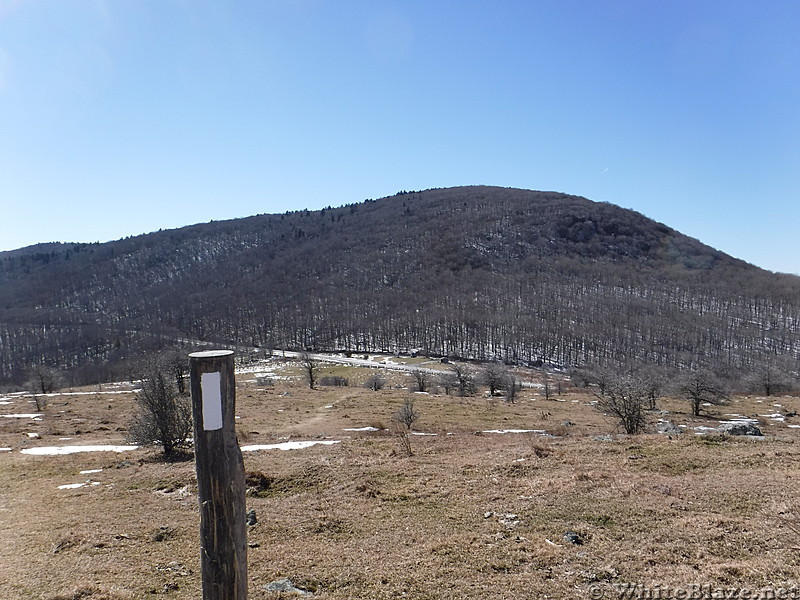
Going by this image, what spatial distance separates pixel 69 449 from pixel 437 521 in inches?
792

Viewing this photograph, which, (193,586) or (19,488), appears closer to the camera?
(193,586)

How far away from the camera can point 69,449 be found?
20.7 m

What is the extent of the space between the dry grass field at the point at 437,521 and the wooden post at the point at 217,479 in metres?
3.71

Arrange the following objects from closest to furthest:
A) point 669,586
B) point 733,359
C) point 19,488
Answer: point 669,586, point 19,488, point 733,359

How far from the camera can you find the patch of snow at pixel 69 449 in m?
19.9

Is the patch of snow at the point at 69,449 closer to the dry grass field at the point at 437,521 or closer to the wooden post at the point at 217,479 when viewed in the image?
the dry grass field at the point at 437,521

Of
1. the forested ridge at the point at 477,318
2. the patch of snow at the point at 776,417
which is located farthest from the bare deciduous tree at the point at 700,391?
the forested ridge at the point at 477,318

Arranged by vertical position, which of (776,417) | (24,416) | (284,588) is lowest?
(776,417)

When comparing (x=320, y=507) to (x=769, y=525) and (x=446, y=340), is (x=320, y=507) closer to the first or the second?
(x=769, y=525)

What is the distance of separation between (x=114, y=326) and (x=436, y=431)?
587 feet

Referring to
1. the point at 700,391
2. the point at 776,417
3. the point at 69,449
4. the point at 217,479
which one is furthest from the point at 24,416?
the point at 776,417

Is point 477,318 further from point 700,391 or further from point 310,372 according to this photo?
point 700,391

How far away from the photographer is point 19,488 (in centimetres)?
1415

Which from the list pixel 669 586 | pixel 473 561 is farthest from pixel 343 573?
pixel 669 586
